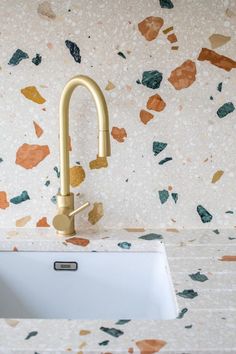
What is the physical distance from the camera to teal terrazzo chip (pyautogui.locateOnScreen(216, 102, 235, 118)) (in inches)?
44.0

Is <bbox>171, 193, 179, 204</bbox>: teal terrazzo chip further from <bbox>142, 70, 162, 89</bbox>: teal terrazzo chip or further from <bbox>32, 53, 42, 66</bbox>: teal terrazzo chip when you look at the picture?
<bbox>32, 53, 42, 66</bbox>: teal terrazzo chip

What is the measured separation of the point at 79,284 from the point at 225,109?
0.54 m

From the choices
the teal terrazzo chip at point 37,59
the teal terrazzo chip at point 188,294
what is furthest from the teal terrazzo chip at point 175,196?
the teal terrazzo chip at point 37,59

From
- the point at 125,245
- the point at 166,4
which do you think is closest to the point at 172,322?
the point at 125,245

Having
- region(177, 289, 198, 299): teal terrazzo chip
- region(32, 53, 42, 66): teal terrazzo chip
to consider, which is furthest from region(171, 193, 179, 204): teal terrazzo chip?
region(32, 53, 42, 66): teal terrazzo chip

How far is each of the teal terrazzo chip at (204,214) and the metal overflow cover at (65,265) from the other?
33cm

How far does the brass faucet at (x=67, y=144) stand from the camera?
3.28 ft

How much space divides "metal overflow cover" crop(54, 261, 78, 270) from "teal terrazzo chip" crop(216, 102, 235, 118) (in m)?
0.49

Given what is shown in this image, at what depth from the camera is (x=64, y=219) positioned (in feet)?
3.61

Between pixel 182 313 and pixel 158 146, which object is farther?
pixel 158 146

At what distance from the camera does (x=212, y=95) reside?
1.11 meters

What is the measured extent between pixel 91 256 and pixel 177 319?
38cm

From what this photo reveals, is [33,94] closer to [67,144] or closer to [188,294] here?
[67,144]

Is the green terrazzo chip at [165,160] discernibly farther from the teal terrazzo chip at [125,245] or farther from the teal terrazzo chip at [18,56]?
the teal terrazzo chip at [18,56]
